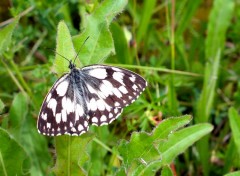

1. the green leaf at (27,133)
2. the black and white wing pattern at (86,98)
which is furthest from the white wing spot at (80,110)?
the green leaf at (27,133)

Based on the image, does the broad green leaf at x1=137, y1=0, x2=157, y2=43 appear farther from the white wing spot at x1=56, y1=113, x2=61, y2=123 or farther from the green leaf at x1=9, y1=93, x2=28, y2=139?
the white wing spot at x1=56, y1=113, x2=61, y2=123

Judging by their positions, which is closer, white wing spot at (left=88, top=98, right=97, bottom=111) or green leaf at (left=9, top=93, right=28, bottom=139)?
white wing spot at (left=88, top=98, right=97, bottom=111)

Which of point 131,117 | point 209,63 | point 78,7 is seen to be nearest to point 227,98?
point 209,63

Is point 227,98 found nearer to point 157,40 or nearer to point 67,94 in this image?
point 157,40

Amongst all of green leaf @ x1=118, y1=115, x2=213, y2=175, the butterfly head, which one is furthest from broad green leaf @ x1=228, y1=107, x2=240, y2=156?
the butterfly head

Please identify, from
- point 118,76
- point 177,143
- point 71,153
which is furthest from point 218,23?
point 71,153
